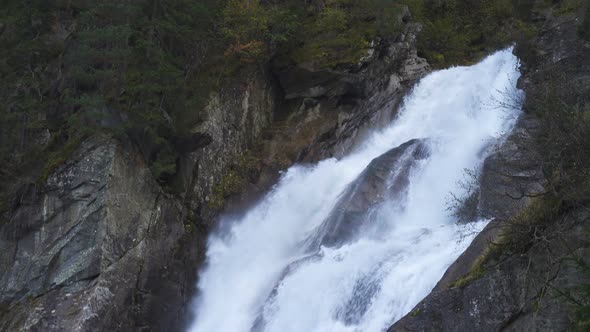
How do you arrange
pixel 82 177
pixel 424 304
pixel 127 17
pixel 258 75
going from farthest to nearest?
pixel 258 75
pixel 127 17
pixel 82 177
pixel 424 304

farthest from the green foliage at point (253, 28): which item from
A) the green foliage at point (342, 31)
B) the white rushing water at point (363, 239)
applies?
the white rushing water at point (363, 239)

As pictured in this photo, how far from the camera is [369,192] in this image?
1986cm

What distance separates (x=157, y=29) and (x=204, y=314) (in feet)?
37.4

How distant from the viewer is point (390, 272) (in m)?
14.5

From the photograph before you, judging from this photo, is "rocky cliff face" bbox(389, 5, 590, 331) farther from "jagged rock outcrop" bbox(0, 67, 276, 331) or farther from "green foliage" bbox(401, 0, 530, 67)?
"green foliage" bbox(401, 0, 530, 67)

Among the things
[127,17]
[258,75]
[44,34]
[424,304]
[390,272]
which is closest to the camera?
[424,304]

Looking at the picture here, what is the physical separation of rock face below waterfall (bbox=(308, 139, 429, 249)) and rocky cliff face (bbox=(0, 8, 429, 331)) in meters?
4.78

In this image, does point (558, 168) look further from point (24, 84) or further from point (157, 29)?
point (24, 84)

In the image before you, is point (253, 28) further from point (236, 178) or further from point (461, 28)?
point (461, 28)

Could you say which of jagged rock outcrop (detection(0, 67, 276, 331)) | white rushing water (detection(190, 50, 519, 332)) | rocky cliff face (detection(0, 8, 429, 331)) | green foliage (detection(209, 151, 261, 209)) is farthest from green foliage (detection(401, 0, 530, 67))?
jagged rock outcrop (detection(0, 67, 276, 331))

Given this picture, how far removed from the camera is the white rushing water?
14.3 metres

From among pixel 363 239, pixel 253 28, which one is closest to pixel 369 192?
pixel 363 239

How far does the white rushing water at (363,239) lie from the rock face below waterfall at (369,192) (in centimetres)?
39

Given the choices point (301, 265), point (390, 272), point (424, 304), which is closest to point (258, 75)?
point (301, 265)
